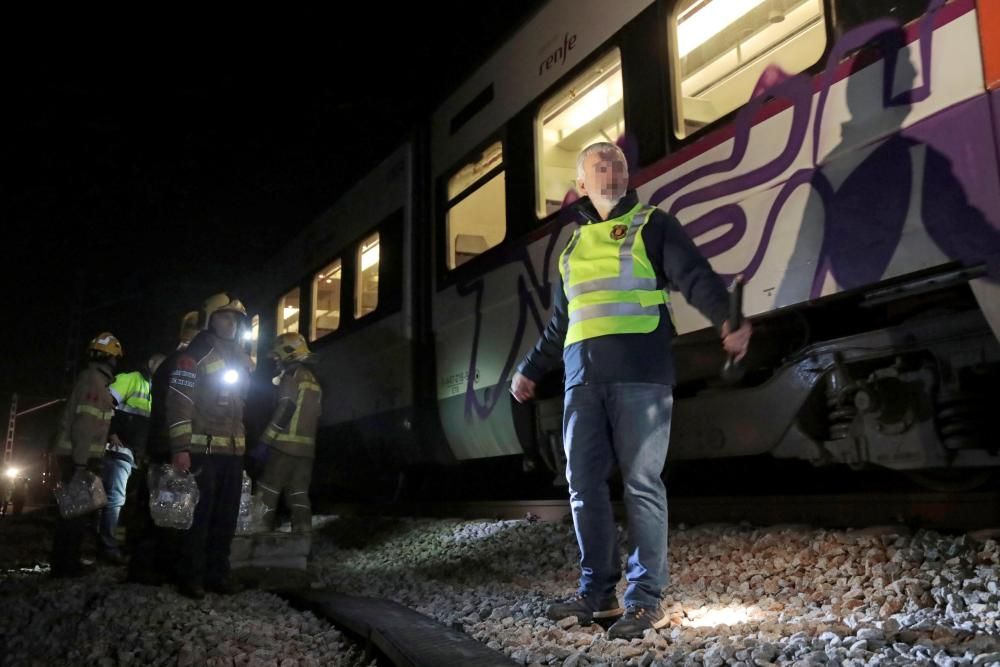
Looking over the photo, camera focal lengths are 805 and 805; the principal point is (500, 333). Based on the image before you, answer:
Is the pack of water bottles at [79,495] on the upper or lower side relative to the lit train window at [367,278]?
lower

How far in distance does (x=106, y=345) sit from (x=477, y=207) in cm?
290

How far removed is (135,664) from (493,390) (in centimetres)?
343

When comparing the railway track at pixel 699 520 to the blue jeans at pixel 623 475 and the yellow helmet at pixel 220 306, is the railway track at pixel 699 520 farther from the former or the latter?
the yellow helmet at pixel 220 306

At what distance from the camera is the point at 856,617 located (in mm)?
2742

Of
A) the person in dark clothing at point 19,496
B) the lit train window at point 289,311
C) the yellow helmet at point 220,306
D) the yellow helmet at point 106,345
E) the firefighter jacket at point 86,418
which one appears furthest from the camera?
the person in dark clothing at point 19,496

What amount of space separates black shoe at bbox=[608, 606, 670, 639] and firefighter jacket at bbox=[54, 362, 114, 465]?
3.99 meters

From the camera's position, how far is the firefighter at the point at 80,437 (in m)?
5.13

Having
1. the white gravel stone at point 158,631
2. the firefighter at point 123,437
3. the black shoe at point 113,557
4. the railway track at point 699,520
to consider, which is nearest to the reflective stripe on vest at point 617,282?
the railway track at point 699,520

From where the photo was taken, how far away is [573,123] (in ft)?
17.6

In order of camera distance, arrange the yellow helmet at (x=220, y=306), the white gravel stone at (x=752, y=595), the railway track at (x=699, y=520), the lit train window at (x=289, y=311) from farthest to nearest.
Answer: the lit train window at (x=289, y=311)
the yellow helmet at (x=220, y=306)
the railway track at (x=699, y=520)
the white gravel stone at (x=752, y=595)

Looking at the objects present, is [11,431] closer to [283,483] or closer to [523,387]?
[283,483]

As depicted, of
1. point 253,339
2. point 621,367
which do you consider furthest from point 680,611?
point 253,339

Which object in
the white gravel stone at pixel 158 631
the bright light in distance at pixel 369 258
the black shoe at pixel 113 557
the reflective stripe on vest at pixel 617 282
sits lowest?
the white gravel stone at pixel 158 631

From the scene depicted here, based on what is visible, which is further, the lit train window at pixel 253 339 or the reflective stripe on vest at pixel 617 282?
the lit train window at pixel 253 339
